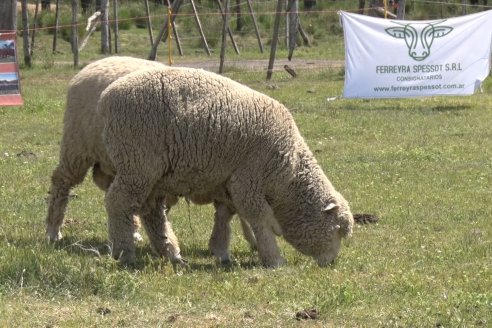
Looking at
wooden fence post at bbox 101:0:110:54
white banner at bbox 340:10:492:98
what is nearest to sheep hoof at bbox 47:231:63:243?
white banner at bbox 340:10:492:98

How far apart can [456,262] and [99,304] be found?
3277 mm

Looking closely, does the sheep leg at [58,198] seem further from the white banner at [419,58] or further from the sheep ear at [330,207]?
the white banner at [419,58]

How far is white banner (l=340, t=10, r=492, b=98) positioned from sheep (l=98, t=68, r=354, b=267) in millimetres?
10965

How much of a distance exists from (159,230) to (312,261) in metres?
1.38

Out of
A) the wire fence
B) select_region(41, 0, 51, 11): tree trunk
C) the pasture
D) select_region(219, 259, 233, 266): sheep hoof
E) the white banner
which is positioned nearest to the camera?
the pasture

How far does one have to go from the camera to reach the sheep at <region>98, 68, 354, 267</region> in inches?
334

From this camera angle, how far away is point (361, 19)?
20078mm

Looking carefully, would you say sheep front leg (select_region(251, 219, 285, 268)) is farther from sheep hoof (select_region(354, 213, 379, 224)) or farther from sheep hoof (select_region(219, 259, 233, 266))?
sheep hoof (select_region(354, 213, 379, 224))

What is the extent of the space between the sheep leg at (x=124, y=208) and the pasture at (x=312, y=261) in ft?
0.64

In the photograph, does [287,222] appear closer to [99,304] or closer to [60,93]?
[99,304]

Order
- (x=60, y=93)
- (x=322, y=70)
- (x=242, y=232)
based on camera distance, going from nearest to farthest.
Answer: (x=242, y=232)
(x=60, y=93)
(x=322, y=70)

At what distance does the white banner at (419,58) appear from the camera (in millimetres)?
19562

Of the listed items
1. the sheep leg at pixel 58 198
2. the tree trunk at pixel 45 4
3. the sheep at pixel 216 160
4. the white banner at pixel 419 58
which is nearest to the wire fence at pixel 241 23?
the tree trunk at pixel 45 4

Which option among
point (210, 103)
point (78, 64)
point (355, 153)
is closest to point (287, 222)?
point (210, 103)
